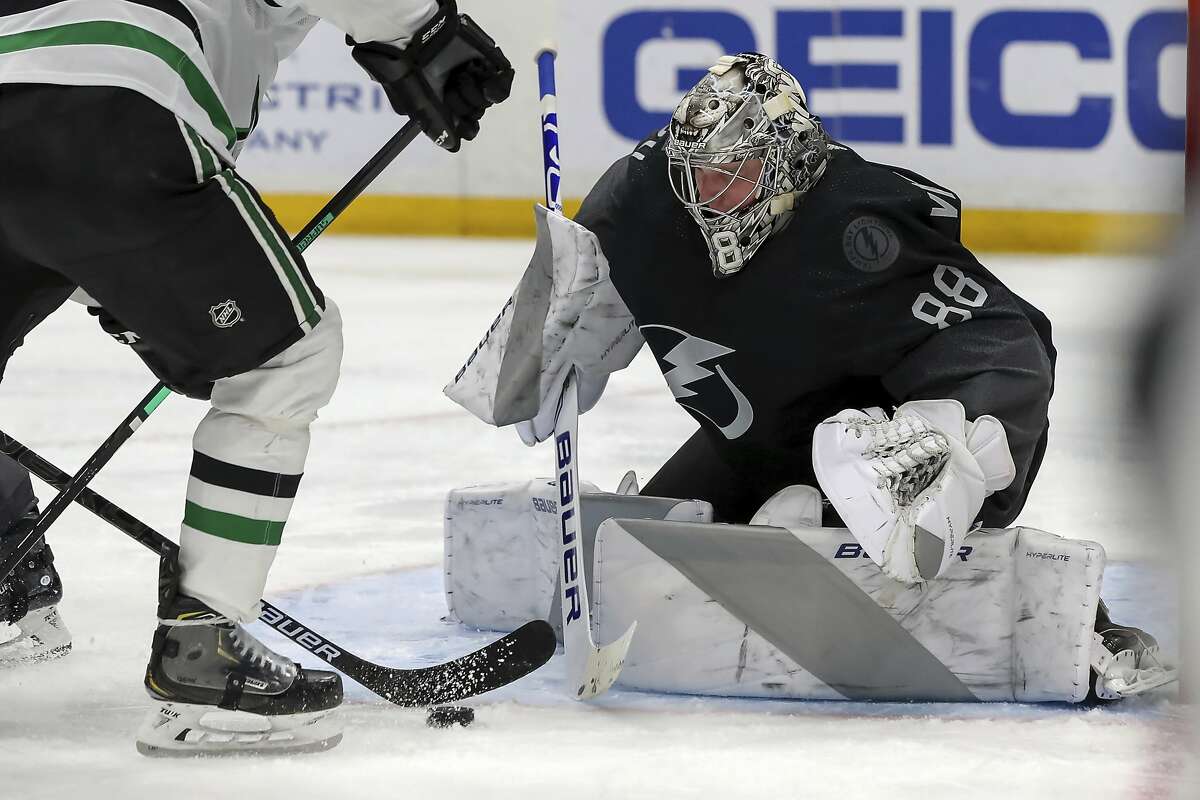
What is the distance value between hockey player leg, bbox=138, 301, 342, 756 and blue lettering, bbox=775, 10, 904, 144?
498 centimetres

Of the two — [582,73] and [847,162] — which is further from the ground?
[847,162]

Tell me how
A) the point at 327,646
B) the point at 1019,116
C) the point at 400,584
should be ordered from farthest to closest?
the point at 1019,116 < the point at 400,584 < the point at 327,646

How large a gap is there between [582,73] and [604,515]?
5152 mm

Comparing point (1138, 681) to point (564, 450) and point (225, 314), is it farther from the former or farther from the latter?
point (225, 314)

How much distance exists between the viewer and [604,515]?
220 cm

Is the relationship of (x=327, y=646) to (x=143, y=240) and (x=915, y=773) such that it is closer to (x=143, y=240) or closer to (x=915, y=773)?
(x=143, y=240)

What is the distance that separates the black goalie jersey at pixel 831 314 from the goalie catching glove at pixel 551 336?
1.9 inches

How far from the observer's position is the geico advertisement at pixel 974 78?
6160 mm

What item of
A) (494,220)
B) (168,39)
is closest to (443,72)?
(168,39)

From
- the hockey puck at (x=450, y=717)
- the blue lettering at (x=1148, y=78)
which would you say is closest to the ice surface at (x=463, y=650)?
the hockey puck at (x=450, y=717)

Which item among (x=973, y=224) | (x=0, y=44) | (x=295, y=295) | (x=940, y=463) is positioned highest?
(x=0, y=44)

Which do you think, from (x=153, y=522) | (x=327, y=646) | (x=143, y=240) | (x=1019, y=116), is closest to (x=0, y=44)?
(x=143, y=240)

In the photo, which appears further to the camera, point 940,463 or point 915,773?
point 940,463

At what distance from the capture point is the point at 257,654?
1.88 meters
